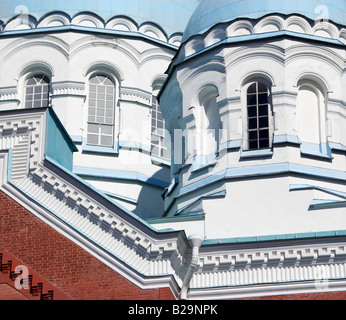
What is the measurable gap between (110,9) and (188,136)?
22.0 feet

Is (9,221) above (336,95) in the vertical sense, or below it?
below

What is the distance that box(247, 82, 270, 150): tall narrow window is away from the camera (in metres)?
23.7

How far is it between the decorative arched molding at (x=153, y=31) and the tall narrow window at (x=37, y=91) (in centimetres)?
277

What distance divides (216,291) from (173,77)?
6.31 metres

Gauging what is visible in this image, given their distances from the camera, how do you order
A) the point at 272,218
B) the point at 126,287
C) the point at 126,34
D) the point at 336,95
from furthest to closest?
the point at 126,34, the point at 336,95, the point at 272,218, the point at 126,287

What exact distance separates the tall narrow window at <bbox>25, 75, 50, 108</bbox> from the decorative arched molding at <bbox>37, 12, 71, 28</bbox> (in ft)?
4.29

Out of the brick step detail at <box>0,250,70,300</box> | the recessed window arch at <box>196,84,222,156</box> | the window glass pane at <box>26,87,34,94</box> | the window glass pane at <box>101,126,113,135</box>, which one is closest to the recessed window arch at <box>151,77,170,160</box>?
the window glass pane at <box>101,126,113,135</box>

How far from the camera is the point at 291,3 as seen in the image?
2511 centimetres

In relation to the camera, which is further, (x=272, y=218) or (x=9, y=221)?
(x=272, y=218)

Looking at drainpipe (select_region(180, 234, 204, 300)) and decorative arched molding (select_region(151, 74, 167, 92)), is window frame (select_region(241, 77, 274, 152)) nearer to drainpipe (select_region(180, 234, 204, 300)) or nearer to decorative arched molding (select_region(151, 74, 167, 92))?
drainpipe (select_region(180, 234, 204, 300))

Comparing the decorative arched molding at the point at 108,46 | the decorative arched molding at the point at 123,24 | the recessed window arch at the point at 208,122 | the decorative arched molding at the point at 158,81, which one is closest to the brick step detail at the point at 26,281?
the recessed window arch at the point at 208,122

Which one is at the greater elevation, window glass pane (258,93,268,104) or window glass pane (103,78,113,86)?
window glass pane (103,78,113,86)
